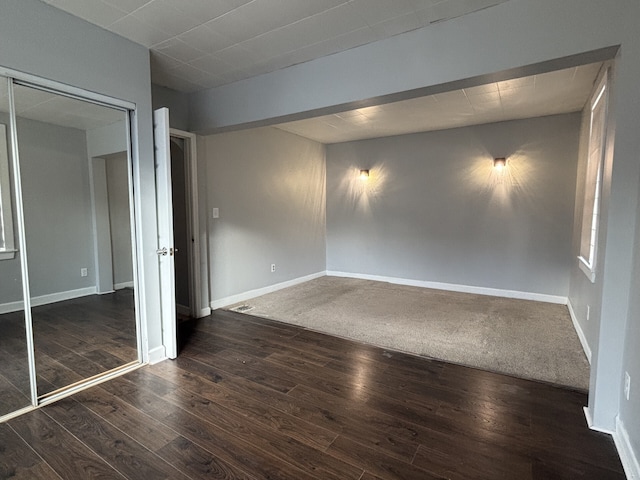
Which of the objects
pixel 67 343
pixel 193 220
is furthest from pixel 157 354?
pixel 193 220

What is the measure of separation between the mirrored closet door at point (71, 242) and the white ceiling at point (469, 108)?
9.04ft

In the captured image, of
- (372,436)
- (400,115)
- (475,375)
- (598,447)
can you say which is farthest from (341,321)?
(400,115)

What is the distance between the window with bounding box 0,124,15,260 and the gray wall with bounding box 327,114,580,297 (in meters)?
4.83

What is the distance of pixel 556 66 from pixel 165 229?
3.06 m

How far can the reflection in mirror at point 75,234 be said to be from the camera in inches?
91.1

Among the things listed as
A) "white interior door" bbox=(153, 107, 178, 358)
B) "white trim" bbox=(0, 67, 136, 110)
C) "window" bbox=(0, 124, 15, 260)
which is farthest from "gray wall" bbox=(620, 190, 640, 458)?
"window" bbox=(0, 124, 15, 260)

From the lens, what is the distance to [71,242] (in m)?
2.66

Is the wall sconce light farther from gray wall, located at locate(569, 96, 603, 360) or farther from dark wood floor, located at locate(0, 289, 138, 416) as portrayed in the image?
dark wood floor, located at locate(0, 289, 138, 416)

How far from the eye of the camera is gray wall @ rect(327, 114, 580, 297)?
4484 millimetres

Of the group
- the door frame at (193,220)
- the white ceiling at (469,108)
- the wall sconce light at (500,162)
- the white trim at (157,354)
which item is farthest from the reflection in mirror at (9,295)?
the wall sconce light at (500,162)

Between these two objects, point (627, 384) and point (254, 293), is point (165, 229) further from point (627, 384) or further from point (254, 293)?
point (627, 384)

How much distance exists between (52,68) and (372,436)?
307 cm

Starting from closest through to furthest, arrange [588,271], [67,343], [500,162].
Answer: [67,343], [588,271], [500,162]

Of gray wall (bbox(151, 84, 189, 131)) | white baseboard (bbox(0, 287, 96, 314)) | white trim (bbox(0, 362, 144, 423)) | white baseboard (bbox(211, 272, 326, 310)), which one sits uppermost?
gray wall (bbox(151, 84, 189, 131))
